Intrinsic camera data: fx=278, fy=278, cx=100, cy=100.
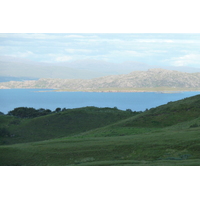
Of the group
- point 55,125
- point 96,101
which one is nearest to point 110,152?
point 55,125

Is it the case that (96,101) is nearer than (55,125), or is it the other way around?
(55,125)

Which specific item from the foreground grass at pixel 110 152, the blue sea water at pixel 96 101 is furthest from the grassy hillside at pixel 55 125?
the blue sea water at pixel 96 101

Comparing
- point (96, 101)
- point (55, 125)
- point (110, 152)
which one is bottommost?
point (110, 152)

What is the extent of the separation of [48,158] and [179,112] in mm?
19783

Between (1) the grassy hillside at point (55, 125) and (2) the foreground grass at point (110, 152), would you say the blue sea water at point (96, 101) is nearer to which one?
(1) the grassy hillside at point (55, 125)

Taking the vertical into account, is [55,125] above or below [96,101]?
below

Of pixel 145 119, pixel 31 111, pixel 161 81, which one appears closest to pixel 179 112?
pixel 145 119

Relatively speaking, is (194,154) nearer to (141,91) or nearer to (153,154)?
(153,154)

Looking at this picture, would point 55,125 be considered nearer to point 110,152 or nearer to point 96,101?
point 110,152

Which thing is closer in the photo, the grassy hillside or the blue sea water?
the grassy hillside

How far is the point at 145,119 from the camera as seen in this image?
31688 mm

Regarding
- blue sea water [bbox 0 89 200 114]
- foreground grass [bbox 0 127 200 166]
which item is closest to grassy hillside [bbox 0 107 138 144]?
foreground grass [bbox 0 127 200 166]

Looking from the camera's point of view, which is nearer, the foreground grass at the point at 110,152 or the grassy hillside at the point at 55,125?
the foreground grass at the point at 110,152

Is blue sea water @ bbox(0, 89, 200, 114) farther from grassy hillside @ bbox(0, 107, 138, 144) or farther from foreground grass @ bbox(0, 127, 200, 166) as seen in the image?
foreground grass @ bbox(0, 127, 200, 166)
